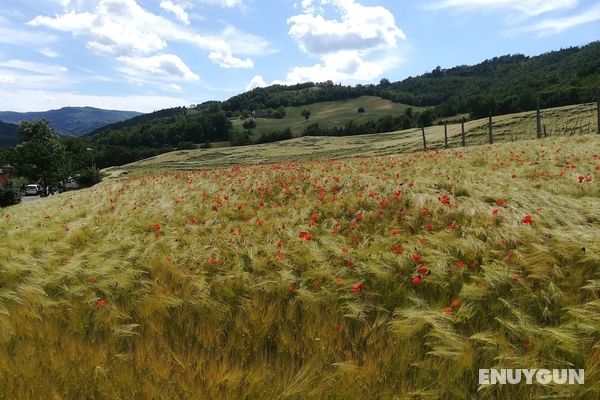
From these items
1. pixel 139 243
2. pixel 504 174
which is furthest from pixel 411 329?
pixel 504 174

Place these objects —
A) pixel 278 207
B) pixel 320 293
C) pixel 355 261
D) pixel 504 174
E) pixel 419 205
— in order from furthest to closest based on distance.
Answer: pixel 504 174 → pixel 278 207 → pixel 419 205 → pixel 355 261 → pixel 320 293

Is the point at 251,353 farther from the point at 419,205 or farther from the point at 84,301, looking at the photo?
→ the point at 419,205

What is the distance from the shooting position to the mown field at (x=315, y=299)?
2.92 meters

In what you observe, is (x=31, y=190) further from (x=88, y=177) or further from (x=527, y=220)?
(x=527, y=220)

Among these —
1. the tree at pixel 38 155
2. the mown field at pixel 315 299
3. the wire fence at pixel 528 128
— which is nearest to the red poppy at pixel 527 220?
the mown field at pixel 315 299

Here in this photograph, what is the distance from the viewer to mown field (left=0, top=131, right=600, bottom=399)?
2.92 m

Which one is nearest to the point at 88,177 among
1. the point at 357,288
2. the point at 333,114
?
the point at 357,288

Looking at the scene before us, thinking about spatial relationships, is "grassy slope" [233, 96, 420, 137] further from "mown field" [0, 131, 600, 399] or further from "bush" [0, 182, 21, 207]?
"mown field" [0, 131, 600, 399]

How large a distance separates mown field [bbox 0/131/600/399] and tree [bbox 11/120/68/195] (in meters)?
38.9

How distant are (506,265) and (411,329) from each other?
1691mm

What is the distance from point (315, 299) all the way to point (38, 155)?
148ft

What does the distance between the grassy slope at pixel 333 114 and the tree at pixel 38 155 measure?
10420cm

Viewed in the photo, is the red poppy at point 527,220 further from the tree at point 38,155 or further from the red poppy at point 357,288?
the tree at point 38,155

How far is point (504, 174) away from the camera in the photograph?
951 centimetres
